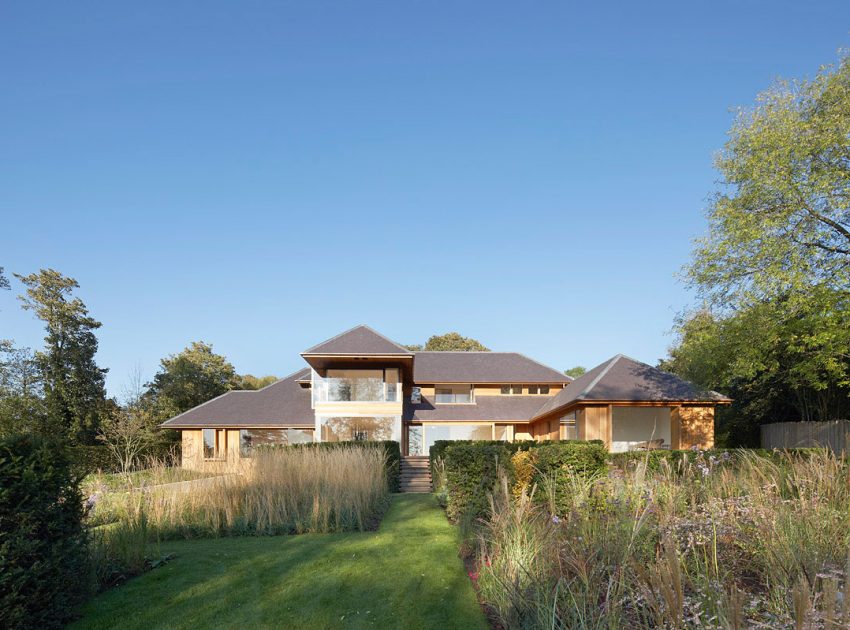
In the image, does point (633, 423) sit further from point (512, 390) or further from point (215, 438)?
point (215, 438)

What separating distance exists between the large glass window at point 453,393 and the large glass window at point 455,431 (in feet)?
5.56

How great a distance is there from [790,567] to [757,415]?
2574 cm

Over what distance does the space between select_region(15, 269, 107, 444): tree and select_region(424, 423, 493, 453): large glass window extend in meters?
17.9

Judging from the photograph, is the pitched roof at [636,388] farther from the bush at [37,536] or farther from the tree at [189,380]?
the tree at [189,380]

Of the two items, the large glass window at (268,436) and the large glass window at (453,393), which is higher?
the large glass window at (453,393)

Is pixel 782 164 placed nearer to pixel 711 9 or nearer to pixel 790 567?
pixel 711 9

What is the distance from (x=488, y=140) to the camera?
15969 mm

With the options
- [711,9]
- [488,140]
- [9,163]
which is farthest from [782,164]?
[9,163]

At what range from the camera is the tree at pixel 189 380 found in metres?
34.1

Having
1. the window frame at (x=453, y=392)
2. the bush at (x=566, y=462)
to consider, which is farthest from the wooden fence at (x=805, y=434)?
the window frame at (x=453, y=392)

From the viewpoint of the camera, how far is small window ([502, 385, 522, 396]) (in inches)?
1210

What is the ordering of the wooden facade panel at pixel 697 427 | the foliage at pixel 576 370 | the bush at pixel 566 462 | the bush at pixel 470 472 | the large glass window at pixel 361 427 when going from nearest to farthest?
the bush at pixel 566 462 → the bush at pixel 470 472 → the wooden facade panel at pixel 697 427 → the large glass window at pixel 361 427 → the foliage at pixel 576 370

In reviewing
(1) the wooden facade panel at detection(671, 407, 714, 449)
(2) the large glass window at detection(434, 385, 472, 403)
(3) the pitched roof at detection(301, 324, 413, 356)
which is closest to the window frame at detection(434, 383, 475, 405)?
(2) the large glass window at detection(434, 385, 472, 403)

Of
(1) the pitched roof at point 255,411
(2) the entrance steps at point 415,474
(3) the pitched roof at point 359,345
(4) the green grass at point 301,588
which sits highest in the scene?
(3) the pitched roof at point 359,345
